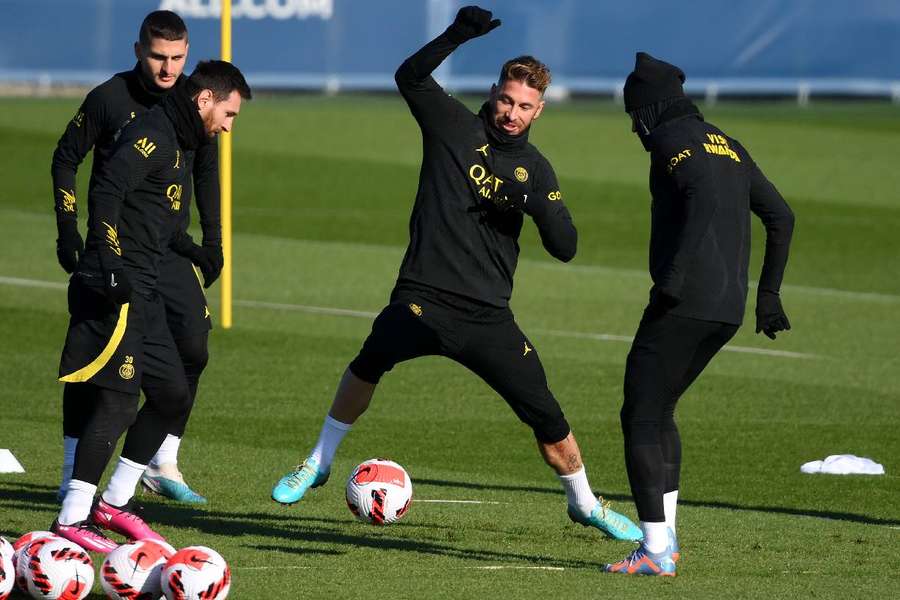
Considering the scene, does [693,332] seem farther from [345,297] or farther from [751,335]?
[345,297]

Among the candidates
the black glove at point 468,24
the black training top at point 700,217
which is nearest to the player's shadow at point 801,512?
the black training top at point 700,217

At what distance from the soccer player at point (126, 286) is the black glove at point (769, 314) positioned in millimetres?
2547

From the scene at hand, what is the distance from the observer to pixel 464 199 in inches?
337

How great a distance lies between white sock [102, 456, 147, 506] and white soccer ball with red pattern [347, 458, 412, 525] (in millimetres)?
1013

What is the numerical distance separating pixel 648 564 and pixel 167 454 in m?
3.05

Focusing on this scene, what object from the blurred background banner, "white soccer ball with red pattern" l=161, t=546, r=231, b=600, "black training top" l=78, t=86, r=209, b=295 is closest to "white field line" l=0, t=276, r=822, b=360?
"black training top" l=78, t=86, r=209, b=295

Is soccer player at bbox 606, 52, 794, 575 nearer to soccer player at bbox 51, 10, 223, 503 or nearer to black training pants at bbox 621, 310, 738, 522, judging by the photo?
Answer: black training pants at bbox 621, 310, 738, 522

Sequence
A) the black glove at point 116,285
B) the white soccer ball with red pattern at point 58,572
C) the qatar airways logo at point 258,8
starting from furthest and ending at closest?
the qatar airways logo at point 258,8 → the black glove at point 116,285 → the white soccer ball with red pattern at point 58,572

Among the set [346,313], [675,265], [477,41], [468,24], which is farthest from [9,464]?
[477,41]

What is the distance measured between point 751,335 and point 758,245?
8.13 metres

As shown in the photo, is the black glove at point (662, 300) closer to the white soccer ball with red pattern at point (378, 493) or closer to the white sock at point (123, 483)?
the white soccer ball with red pattern at point (378, 493)

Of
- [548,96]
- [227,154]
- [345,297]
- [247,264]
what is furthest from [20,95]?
[227,154]

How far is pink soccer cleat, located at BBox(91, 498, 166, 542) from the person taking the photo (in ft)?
27.3

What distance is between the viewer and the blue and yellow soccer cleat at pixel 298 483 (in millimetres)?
8898
